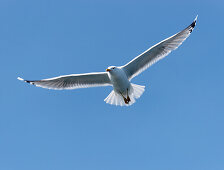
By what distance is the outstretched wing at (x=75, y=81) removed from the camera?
511 inches

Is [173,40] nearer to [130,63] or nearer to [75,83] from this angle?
[130,63]

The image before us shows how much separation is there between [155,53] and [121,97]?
1702mm

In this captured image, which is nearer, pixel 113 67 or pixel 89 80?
pixel 113 67

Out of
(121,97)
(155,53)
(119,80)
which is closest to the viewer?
(119,80)

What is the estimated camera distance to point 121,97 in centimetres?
1313

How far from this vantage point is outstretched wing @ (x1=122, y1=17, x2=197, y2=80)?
1245 cm

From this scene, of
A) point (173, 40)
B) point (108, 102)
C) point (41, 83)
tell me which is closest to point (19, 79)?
point (41, 83)

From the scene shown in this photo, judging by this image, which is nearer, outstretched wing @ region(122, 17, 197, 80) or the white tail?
outstretched wing @ region(122, 17, 197, 80)

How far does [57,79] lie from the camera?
513 inches

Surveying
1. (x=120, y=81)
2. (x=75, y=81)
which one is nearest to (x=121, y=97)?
(x=120, y=81)

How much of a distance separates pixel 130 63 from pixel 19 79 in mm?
3577

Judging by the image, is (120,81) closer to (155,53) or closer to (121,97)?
(121,97)

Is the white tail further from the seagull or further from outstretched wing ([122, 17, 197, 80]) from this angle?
outstretched wing ([122, 17, 197, 80])

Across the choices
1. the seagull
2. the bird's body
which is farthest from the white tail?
the bird's body
